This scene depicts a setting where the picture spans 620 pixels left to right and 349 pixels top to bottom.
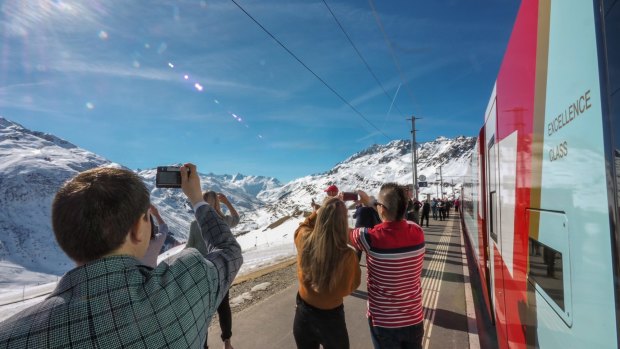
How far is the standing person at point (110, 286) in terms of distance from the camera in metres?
1.13

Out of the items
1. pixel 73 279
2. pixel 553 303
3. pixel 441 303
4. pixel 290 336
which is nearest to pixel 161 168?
pixel 73 279

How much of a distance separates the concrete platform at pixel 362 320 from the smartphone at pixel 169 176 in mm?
3691

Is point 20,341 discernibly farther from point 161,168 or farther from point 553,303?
point 553,303

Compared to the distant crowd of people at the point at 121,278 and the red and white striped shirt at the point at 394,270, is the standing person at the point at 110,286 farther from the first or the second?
the red and white striped shirt at the point at 394,270

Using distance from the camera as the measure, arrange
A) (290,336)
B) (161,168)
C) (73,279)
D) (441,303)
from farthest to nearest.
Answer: (441,303) < (290,336) < (161,168) < (73,279)

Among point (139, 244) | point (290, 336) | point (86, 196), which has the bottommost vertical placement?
point (290, 336)

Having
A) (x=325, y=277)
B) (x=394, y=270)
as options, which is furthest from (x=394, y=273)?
(x=325, y=277)

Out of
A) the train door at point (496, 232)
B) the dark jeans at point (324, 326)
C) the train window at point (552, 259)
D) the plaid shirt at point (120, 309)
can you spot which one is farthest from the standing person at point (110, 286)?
the train door at point (496, 232)

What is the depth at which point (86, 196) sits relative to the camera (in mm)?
1266

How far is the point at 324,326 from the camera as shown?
3.00 m

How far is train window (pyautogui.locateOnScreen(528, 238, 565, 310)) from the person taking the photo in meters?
1.59

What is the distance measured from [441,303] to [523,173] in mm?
5282

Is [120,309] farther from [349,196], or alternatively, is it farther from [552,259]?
[349,196]

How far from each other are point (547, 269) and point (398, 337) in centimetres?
157
